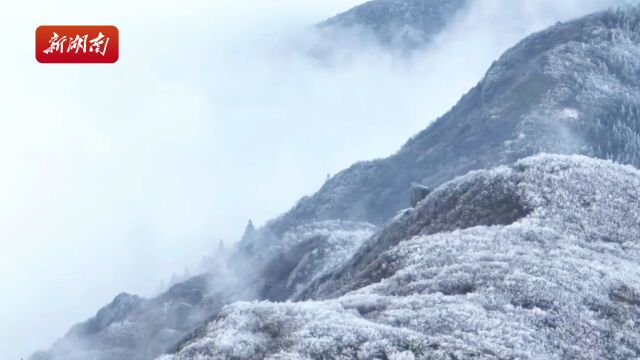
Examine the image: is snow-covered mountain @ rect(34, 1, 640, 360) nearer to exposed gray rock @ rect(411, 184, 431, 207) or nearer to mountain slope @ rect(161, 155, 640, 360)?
mountain slope @ rect(161, 155, 640, 360)

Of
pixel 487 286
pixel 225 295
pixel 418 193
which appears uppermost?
pixel 487 286

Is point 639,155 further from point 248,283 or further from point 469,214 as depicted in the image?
point 469,214

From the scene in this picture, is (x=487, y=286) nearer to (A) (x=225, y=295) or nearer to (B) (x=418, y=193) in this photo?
(B) (x=418, y=193)

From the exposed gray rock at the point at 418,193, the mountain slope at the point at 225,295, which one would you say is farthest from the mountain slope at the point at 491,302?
the mountain slope at the point at 225,295

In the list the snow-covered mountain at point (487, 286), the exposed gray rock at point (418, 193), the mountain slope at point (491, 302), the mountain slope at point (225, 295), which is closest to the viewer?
the mountain slope at point (491, 302)

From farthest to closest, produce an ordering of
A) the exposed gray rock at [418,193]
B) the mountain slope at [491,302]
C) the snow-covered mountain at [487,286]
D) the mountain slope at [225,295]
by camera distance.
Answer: the mountain slope at [225,295] < the exposed gray rock at [418,193] < the snow-covered mountain at [487,286] < the mountain slope at [491,302]

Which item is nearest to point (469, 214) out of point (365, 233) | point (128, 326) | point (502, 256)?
point (502, 256)

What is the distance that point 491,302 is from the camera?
44.8 m

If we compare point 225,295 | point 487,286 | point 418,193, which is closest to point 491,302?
point 487,286

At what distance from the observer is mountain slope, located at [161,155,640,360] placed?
124ft

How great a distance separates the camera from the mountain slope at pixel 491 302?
37.8m

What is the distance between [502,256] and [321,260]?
88189mm

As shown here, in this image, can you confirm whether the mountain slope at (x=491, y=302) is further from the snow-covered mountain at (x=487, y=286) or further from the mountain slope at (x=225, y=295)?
the mountain slope at (x=225, y=295)

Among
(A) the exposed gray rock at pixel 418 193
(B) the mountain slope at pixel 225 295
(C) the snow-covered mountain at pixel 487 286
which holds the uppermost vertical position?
(C) the snow-covered mountain at pixel 487 286
